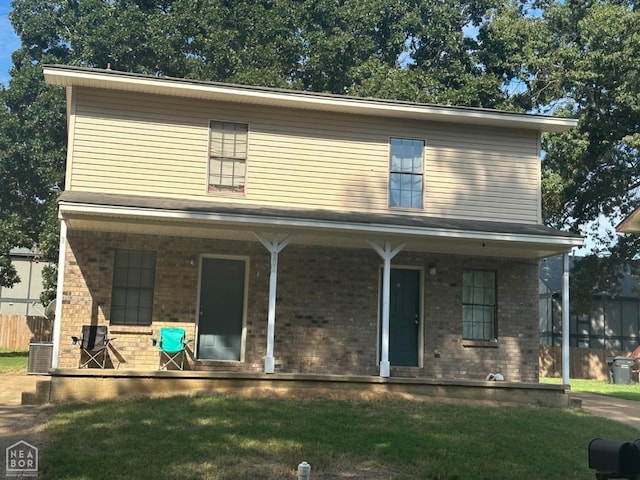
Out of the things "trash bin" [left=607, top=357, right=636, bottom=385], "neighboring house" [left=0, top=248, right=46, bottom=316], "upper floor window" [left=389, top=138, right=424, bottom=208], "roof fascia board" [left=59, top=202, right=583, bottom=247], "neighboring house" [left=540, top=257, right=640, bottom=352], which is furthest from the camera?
"neighboring house" [left=0, top=248, right=46, bottom=316]

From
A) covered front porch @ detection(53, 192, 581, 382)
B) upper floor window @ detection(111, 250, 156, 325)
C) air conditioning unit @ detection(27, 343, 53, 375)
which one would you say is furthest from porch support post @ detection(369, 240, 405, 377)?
air conditioning unit @ detection(27, 343, 53, 375)

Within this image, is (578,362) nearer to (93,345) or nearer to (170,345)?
(170,345)

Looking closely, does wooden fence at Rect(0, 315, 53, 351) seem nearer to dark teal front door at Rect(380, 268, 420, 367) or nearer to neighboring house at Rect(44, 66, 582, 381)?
neighboring house at Rect(44, 66, 582, 381)

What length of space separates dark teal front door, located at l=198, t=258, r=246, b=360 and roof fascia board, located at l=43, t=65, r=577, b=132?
3.25m

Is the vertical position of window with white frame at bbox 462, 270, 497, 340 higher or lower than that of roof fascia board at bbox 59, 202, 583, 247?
lower

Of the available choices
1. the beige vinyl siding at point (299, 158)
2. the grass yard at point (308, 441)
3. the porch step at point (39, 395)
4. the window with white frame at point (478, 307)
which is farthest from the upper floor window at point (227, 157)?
the window with white frame at point (478, 307)

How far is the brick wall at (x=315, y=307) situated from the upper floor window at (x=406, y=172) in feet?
3.81

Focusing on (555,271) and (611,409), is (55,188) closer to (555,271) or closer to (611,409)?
(555,271)

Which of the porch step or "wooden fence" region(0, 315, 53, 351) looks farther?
"wooden fence" region(0, 315, 53, 351)

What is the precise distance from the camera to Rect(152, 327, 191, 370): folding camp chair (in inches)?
511

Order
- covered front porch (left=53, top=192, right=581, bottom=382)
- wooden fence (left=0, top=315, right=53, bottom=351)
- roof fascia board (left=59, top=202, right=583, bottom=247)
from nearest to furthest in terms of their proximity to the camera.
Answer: roof fascia board (left=59, top=202, right=583, bottom=247), covered front porch (left=53, top=192, right=581, bottom=382), wooden fence (left=0, top=315, right=53, bottom=351)

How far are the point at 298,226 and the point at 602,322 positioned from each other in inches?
844

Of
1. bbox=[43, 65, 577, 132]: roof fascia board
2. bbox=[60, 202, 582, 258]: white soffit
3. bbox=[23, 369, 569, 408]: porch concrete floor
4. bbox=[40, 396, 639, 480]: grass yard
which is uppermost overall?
bbox=[43, 65, 577, 132]: roof fascia board

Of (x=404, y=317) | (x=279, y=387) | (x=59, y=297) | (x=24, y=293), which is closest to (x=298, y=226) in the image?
(x=279, y=387)
